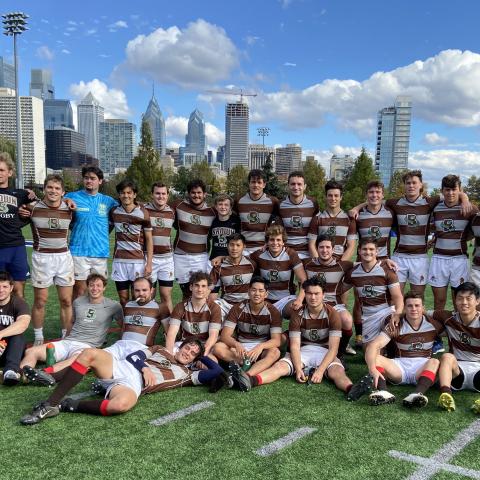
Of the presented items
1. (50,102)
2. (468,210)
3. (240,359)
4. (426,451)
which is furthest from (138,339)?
(50,102)

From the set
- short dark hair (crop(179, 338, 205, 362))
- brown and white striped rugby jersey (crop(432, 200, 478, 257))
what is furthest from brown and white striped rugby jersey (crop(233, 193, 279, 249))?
brown and white striped rugby jersey (crop(432, 200, 478, 257))

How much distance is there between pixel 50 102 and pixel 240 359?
714 ft

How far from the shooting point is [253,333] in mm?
4812

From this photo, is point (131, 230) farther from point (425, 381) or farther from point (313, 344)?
point (425, 381)

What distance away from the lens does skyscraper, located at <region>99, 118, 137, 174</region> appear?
17500 centimetres

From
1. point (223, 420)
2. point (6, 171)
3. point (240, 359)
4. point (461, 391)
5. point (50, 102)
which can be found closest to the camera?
point (223, 420)

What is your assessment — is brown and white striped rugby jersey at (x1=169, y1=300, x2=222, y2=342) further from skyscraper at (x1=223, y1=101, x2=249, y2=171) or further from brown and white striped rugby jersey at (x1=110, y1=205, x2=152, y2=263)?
skyscraper at (x1=223, y1=101, x2=249, y2=171)

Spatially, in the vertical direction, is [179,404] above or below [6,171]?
below

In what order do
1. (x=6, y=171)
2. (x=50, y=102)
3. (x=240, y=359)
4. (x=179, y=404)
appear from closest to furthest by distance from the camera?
(x=179, y=404), (x=240, y=359), (x=6, y=171), (x=50, y=102)

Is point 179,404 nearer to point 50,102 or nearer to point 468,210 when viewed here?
point 468,210

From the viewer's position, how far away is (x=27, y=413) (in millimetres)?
3547

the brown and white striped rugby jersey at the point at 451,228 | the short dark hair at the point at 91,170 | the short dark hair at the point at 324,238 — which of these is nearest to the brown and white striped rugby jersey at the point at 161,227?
the short dark hair at the point at 91,170

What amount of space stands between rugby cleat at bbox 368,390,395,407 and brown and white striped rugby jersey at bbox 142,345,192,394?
5.20 ft

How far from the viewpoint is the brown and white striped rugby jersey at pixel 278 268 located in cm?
513
